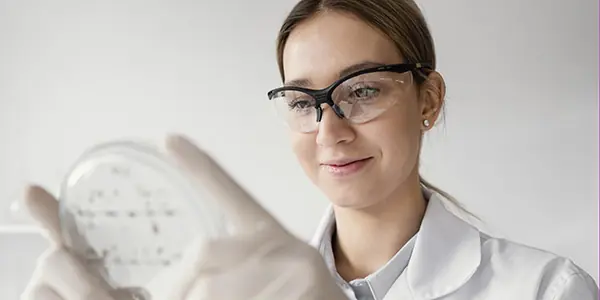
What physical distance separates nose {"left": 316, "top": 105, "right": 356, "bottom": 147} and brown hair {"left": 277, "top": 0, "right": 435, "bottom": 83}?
129mm

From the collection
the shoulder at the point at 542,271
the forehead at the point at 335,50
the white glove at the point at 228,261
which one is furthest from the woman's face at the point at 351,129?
the white glove at the point at 228,261

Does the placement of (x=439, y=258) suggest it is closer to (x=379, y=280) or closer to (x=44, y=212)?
(x=379, y=280)

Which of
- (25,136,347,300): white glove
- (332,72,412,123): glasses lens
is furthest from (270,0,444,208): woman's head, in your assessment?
(25,136,347,300): white glove

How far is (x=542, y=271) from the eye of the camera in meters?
0.85

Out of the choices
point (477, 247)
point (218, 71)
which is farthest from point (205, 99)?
point (477, 247)

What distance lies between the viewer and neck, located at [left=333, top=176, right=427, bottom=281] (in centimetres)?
94

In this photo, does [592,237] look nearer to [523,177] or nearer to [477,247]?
[523,177]

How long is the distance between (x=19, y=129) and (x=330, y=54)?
96 centimetres

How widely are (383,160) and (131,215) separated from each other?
0.40 meters

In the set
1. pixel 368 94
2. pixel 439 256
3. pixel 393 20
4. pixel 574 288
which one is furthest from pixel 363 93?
pixel 574 288

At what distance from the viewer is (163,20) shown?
1.46 metres

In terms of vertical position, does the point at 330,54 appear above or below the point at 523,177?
above

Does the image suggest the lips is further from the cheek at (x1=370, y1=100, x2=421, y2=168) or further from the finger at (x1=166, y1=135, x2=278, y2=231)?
the finger at (x1=166, y1=135, x2=278, y2=231)

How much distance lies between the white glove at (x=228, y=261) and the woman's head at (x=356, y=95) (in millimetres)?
304
